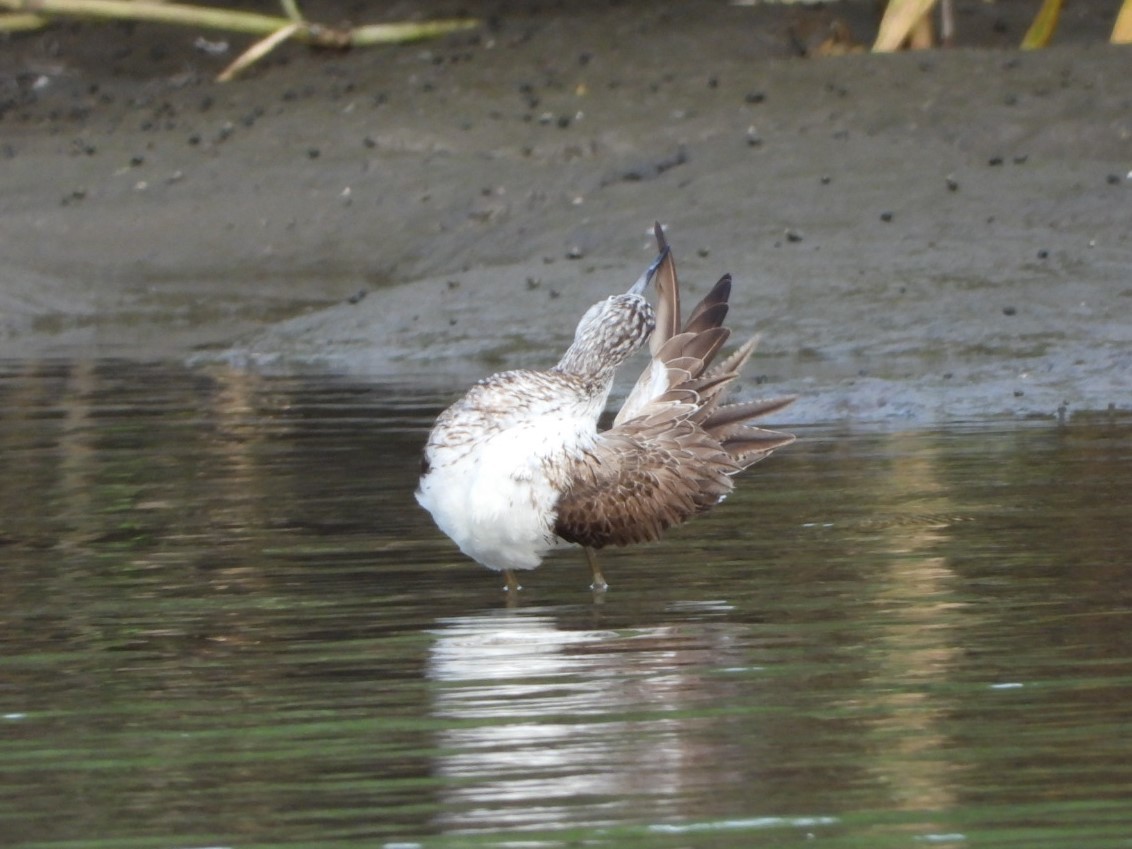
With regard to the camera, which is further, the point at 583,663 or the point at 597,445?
the point at 597,445

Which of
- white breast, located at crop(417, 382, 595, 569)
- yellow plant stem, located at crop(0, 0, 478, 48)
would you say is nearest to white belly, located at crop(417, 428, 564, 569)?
white breast, located at crop(417, 382, 595, 569)

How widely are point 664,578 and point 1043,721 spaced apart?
95.6 inches

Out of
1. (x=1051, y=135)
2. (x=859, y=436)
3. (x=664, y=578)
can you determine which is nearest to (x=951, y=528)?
(x=664, y=578)

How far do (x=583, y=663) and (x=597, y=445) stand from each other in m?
1.41

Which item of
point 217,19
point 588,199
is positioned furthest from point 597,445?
point 217,19

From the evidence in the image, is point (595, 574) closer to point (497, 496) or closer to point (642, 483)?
point (642, 483)

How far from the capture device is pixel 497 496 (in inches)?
273

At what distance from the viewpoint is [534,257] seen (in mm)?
15977

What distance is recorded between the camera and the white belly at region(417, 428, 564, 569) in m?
6.93

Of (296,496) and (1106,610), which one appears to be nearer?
(1106,610)

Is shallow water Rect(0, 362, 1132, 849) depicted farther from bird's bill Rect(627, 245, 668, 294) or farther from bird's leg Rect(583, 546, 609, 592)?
bird's bill Rect(627, 245, 668, 294)

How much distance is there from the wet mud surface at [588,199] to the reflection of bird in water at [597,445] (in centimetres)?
303

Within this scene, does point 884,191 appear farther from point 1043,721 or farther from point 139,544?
point 1043,721

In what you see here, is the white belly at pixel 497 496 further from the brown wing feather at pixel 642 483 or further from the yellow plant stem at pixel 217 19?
the yellow plant stem at pixel 217 19
